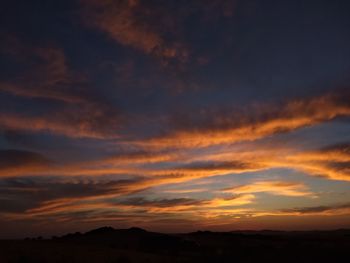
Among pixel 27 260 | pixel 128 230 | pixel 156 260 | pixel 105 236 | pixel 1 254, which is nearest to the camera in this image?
pixel 27 260

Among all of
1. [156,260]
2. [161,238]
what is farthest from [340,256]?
[161,238]

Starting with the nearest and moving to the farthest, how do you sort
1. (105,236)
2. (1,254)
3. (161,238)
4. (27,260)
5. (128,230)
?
1. (27,260)
2. (1,254)
3. (161,238)
4. (105,236)
5. (128,230)

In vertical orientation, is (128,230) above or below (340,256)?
above

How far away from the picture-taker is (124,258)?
3597 centimetres

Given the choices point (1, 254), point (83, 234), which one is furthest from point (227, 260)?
point (83, 234)

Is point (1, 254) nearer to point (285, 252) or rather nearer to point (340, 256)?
point (285, 252)

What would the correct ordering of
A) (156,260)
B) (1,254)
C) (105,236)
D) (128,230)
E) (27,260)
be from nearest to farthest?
(27,260) → (1,254) → (156,260) → (105,236) → (128,230)

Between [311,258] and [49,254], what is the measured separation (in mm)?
22711

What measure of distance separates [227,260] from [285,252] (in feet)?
18.7

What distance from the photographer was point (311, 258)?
34.1m

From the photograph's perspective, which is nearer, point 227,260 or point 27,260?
point 27,260

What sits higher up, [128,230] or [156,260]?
[128,230]

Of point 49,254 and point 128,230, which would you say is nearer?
point 49,254

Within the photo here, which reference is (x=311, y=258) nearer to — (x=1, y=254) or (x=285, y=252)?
(x=285, y=252)
